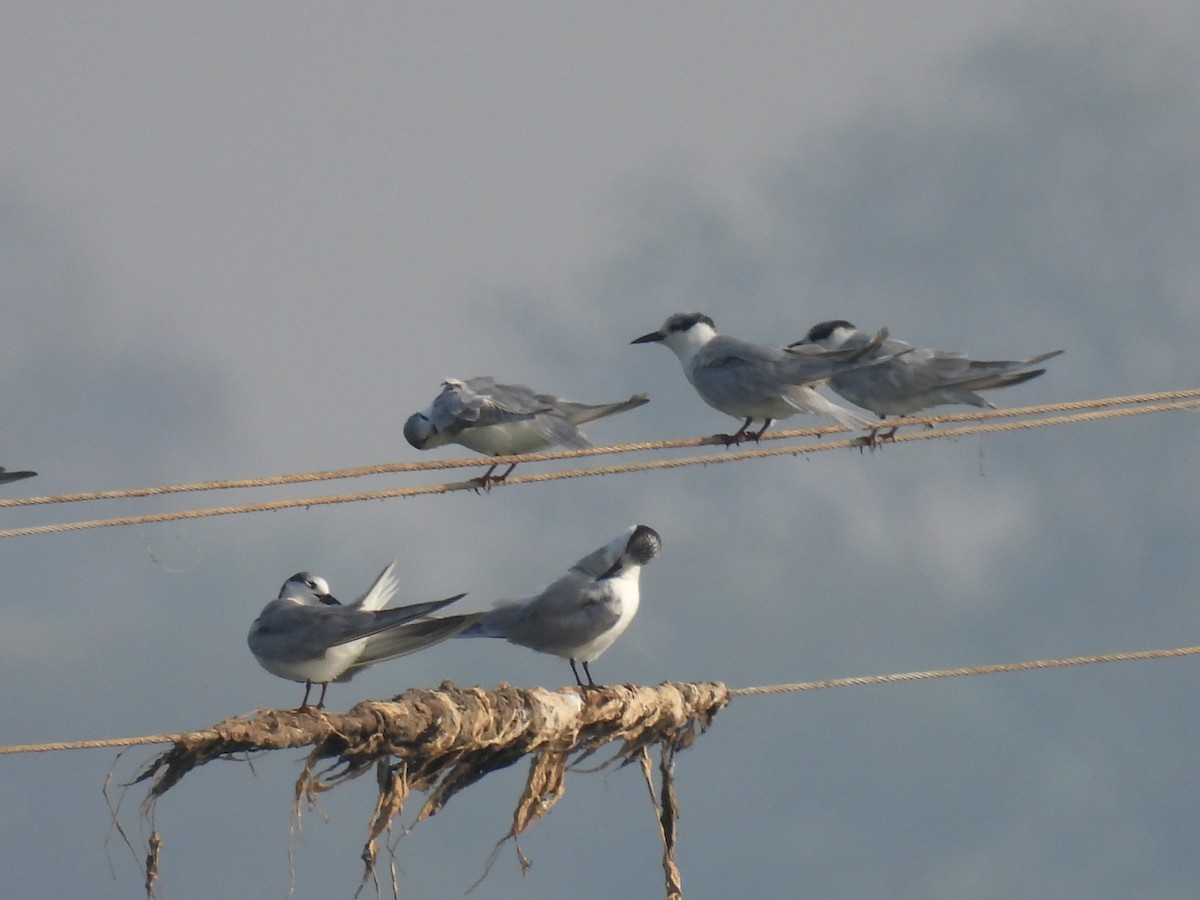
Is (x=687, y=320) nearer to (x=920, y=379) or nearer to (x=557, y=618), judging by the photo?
(x=920, y=379)

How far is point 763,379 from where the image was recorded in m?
10.6

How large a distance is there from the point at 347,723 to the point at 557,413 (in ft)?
12.3

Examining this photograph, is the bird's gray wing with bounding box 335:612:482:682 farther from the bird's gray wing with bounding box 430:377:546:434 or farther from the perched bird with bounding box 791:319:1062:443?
the perched bird with bounding box 791:319:1062:443

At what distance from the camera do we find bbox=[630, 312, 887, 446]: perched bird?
10.5 meters

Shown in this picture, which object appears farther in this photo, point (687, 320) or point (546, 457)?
point (687, 320)

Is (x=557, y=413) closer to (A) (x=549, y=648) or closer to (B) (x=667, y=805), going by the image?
(A) (x=549, y=648)

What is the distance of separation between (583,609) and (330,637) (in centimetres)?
135

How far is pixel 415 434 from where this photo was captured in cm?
1161

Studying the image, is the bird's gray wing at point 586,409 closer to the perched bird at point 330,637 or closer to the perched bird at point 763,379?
the perched bird at point 763,379

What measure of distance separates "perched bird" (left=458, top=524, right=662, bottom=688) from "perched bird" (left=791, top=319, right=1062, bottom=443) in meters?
1.55

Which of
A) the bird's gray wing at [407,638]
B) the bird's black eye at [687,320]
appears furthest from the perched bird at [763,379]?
the bird's gray wing at [407,638]

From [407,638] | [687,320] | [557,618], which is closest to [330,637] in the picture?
[407,638]

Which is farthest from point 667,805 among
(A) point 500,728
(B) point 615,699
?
(A) point 500,728

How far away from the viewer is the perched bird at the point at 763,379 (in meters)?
10.5
